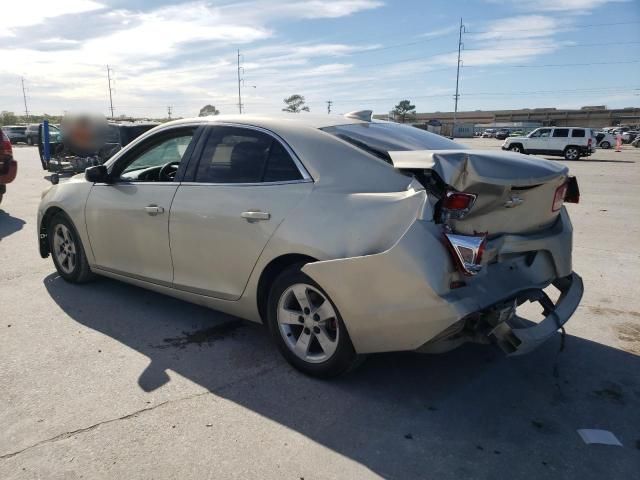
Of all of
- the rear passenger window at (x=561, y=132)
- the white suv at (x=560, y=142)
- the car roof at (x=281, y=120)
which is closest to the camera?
the car roof at (x=281, y=120)

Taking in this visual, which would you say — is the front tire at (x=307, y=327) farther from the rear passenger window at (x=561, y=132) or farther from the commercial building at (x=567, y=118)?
the commercial building at (x=567, y=118)

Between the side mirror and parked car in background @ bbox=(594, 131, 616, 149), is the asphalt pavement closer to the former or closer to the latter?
the side mirror

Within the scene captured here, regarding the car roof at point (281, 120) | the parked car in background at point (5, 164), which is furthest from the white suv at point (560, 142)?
the car roof at point (281, 120)

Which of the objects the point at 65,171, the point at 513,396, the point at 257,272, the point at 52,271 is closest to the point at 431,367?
the point at 513,396

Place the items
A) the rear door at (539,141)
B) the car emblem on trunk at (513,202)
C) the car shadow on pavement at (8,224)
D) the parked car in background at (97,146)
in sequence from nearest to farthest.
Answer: the car emblem on trunk at (513,202) → the car shadow on pavement at (8,224) → the parked car in background at (97,146) → the rear door at (539,141)

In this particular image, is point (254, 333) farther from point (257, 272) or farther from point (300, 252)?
point (300, 252)

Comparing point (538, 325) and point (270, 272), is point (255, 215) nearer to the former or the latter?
point (270, 272)

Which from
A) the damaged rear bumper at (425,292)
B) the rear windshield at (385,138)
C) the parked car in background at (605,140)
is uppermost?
the rear windshield at (385,138)

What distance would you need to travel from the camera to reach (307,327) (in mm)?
3426

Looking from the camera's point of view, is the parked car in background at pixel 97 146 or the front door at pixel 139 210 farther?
the parked car in background at pixel 97 146

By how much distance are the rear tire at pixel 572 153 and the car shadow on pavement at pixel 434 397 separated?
93.3ft

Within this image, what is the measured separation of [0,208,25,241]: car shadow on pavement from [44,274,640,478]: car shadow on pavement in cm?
442

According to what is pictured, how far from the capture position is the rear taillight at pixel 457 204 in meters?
2.90

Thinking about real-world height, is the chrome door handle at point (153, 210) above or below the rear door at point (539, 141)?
above
